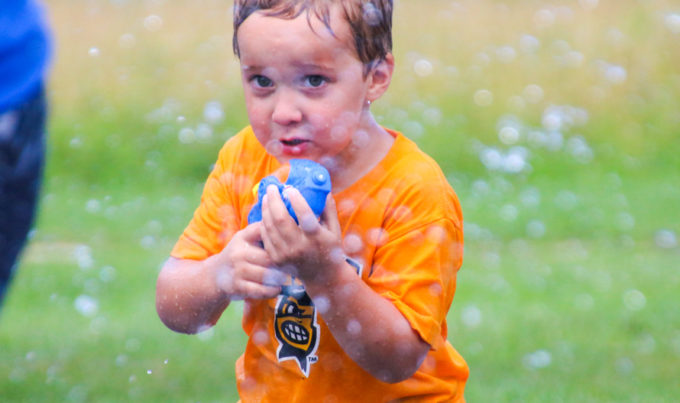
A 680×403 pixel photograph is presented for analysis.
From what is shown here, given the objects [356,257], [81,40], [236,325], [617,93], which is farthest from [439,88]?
[356,257]

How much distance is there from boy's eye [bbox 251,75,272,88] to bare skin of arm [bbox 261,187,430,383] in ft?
0.94

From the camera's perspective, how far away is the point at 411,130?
9.10 metres

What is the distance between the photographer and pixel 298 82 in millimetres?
2018

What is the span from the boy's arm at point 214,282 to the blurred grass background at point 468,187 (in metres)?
1.90

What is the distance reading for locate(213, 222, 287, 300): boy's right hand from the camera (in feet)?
6.18

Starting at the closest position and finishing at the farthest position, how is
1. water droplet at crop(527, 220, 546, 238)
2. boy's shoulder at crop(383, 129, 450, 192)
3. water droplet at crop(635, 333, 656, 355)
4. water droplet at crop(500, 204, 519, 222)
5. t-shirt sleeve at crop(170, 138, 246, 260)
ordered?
boy's shoulder at crop(383, 129, 450, 192) < t-shirt sleeve at crop(170, 138, 246, 260) < water droplet at crop(635, 333, 656, 355) < water droplet at crop(527, 220, 546, 238) < water droplet at crop(500, 204, 519, 222)

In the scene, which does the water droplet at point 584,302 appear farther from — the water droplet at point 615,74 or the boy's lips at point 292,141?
the water droplet at point 615,74

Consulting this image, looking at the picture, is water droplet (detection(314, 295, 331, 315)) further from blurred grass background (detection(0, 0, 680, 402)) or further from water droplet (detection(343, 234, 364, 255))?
blurred grass background (detection(0, 0, 680, 402))

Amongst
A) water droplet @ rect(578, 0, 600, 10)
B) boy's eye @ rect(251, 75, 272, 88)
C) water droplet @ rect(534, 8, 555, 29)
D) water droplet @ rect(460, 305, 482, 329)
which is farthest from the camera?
water droplet @ rect(578, 0, 600, 10)

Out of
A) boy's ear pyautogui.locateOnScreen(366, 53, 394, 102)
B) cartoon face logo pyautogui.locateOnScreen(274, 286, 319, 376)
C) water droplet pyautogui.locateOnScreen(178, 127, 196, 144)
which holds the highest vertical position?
boy's ear pyautogui.locateOnScreen(366, 53, 394, 102)

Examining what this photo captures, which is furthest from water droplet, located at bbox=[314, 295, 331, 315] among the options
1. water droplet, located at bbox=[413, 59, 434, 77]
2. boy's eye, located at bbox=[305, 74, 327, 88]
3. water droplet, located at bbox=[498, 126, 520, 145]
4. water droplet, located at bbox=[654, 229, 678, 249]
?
water droplet, located at bbox=[413, 59, 434, 77]

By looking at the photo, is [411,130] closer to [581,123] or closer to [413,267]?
[581,123]

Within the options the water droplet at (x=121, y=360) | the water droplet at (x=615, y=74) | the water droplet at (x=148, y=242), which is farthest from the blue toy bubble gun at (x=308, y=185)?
the water droplet at (x=615, y=74)

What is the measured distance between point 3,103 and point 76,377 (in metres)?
2.80
